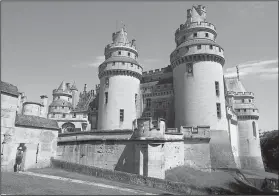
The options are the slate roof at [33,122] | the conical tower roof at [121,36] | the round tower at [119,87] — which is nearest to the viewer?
the slate roof at [33,122]

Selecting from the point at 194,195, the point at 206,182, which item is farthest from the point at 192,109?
the point at 194,195

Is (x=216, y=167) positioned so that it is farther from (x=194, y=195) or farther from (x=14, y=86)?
(x=14, y=86)

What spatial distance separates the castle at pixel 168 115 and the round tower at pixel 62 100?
456 centimetres

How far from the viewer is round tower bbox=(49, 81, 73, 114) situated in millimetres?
47875

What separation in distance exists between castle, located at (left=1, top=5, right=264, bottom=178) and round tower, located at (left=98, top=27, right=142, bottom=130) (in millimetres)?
149

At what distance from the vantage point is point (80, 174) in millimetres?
18484

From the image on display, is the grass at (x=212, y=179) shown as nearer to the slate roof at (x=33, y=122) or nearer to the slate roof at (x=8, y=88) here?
the slate roof at (x=33, y=122)

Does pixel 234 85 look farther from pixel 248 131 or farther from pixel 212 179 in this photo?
pixel 212 179

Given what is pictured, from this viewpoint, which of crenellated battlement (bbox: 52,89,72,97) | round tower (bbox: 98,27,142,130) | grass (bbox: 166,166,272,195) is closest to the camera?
grass (bbox: 166,166,272,195)

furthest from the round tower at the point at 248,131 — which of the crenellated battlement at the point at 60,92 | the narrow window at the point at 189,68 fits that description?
the crenellated battlement at the point at 60,92

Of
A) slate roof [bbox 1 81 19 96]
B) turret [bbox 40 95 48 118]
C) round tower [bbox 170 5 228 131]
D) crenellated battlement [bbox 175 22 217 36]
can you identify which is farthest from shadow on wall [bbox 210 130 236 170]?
turret [bbox 40 95 48 118]

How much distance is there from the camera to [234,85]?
4622cm

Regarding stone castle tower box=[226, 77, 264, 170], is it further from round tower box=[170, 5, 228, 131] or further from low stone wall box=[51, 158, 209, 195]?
low stone wall box=[51, 158, 209, 195]

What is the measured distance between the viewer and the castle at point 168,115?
71.4 ft
